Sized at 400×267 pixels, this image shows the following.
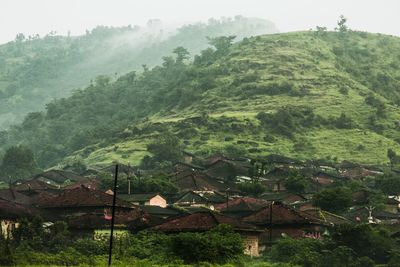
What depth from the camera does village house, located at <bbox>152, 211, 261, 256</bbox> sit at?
61.4 metres

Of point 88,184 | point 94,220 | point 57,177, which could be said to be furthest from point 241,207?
point 57,177

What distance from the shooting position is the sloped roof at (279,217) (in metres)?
69.9

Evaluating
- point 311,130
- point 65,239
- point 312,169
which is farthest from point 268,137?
point 65,239

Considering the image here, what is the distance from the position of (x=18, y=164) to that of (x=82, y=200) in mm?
80226

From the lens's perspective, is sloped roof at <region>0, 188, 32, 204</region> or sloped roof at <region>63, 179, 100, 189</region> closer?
sloped roof at <region>0, 188, 32, 204</region>

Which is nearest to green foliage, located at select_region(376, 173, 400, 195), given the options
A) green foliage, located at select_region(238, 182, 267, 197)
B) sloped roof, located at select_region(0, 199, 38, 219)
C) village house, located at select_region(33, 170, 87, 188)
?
green foliage, located at select_region(238, 182, 267, 197)

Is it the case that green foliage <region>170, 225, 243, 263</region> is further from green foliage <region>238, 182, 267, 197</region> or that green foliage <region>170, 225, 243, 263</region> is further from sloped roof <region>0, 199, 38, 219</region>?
green foliage <region>238, 182, 267, 197</region>

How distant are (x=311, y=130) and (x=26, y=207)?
109912 millimetres

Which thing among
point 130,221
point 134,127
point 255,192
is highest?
point 130,221

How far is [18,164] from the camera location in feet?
490

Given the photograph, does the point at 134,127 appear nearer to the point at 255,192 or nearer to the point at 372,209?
the point at 255,192

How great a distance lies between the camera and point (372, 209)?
287ft

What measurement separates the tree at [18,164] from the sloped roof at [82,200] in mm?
73215

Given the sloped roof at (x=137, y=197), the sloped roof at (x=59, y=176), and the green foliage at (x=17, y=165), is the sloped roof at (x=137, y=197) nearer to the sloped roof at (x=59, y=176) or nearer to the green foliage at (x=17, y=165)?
the sloped roof at (x=59, y=176)
